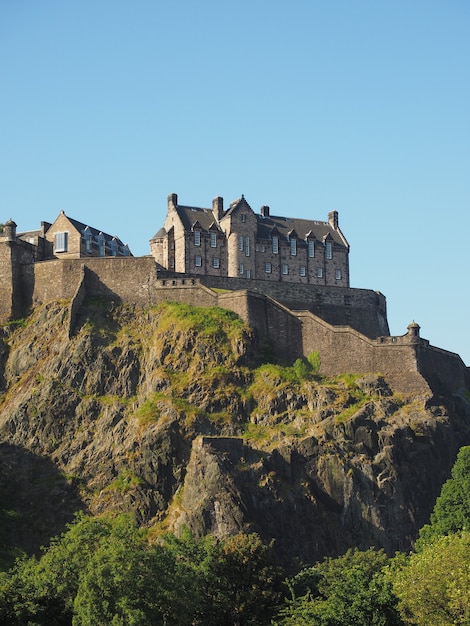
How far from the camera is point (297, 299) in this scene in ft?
352

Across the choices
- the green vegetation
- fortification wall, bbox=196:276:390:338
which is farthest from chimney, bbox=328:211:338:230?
the green vegetation

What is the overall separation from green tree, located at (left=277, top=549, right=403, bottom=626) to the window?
162 feet

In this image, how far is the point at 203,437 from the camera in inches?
3425

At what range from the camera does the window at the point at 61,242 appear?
112 meters

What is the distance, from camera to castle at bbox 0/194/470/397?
97.8 meters

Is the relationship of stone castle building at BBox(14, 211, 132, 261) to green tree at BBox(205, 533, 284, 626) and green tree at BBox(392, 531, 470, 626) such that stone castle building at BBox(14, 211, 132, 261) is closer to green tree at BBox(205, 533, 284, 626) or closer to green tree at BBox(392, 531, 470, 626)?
green tree at BBox(205, 533, 284, 626)

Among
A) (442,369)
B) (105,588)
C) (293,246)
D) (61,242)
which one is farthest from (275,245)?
(105,588)

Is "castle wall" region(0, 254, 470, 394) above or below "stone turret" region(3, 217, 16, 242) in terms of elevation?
below

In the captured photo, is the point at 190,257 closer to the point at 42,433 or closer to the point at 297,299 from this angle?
the point at 297,299

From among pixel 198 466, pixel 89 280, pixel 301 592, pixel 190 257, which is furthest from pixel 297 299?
pixel 301 592

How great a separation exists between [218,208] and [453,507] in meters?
43.4

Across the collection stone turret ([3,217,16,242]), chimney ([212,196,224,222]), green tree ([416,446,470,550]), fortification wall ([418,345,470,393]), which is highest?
chimney ([212,196,224,222])

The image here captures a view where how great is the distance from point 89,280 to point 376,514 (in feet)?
110

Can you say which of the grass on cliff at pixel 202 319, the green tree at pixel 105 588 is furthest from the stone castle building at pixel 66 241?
the green tree at pixel 105 588
